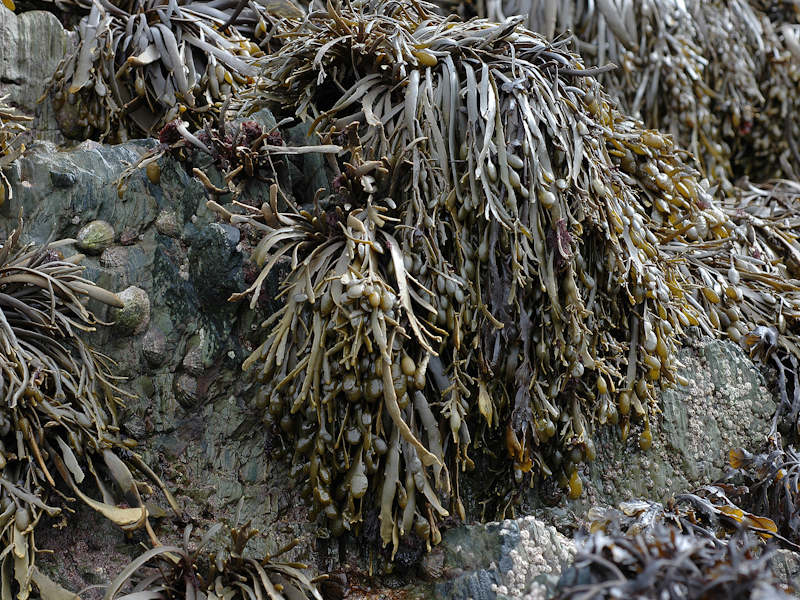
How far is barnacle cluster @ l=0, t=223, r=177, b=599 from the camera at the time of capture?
6.68 ft

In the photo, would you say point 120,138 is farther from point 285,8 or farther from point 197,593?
point 197,593

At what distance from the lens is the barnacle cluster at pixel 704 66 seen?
4.03 meters

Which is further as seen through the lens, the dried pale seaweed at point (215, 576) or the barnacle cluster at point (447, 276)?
the barnacle cluster at point (447, 276)

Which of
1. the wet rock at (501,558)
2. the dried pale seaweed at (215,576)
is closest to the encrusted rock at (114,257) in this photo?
the dried pale seaweed at (215,576)

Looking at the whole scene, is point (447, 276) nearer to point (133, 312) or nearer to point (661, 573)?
point (133, 312)

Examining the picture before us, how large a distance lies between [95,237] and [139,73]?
0.77 metres

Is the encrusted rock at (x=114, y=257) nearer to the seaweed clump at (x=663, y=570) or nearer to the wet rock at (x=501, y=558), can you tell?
the wet rock at (x=501, y=558)

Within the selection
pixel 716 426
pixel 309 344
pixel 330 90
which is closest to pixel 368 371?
→ pixel 309 344

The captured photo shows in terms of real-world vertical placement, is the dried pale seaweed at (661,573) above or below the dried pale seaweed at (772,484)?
above

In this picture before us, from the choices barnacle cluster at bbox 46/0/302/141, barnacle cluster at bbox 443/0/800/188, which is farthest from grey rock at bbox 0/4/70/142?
barnacle cluster at bbox 443/0/800/188

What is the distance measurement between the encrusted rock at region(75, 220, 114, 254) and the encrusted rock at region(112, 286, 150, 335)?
0.19m

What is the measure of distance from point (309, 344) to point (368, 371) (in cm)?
21

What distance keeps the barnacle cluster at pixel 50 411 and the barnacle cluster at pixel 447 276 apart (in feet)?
1.57

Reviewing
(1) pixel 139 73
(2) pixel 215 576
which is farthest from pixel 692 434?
(1) pixel 139 73
